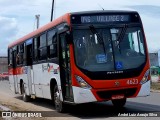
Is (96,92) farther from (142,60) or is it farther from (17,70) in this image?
(17,70)

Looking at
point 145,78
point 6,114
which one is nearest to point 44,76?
point 6,114

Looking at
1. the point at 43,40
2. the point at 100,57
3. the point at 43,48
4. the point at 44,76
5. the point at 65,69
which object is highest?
the point at 43,40

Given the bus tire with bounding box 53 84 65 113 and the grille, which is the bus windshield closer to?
the grille

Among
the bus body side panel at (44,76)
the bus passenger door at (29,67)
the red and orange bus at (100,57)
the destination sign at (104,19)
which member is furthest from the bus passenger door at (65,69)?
the bus passenger door at (29,67)

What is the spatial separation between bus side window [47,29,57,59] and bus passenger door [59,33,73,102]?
65 cm

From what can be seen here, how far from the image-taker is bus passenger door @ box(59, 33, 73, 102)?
12.7 metres

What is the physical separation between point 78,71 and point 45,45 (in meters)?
3.50

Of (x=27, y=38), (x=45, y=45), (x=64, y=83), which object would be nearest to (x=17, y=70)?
(x=27, y=38)

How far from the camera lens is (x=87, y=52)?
12312 mm

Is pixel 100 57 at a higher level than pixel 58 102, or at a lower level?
higher

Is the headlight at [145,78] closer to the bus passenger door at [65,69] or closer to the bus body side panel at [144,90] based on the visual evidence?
the bus body side panel at [144,90]

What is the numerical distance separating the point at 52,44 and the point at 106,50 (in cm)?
264

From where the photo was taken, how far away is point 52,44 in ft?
46.9

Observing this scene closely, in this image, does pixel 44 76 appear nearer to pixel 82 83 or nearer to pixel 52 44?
pixel 52 44
